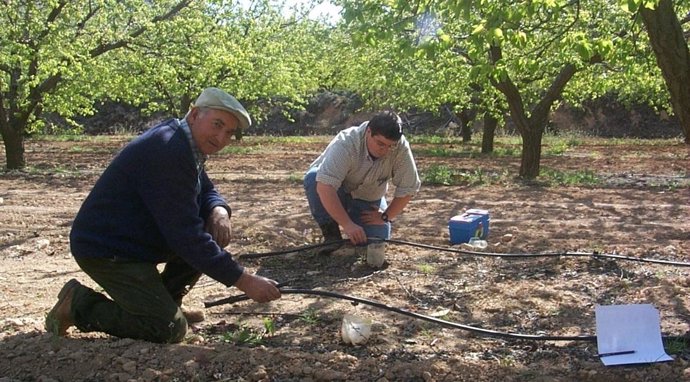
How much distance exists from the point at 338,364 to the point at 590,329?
4.72ft

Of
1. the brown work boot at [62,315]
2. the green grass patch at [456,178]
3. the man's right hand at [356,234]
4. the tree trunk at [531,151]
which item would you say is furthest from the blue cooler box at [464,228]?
the tree trunk at [531,151]

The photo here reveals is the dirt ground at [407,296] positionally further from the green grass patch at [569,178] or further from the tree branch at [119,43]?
the tree branch at [119,43]

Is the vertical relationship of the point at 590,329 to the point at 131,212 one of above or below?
below

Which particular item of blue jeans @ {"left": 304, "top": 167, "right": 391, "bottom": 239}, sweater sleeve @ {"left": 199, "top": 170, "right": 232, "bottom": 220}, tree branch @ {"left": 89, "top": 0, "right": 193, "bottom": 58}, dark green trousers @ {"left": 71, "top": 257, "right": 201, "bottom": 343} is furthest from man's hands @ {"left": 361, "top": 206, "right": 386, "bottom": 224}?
tree branch @ {"left": 89, "top": 0, "right": 193, "bottom": 58}

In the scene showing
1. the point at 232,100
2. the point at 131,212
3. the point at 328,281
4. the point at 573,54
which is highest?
the point at 573,54

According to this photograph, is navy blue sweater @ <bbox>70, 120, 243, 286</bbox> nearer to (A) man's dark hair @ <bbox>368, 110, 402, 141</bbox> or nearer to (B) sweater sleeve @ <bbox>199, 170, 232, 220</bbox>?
(B) sweater sleeve @ <bbox>199, 170, 232, 220</bbox>

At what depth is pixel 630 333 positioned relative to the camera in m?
3.38

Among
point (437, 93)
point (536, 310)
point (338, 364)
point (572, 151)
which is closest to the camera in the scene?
point (338, 364)

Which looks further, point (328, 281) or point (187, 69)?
point (187, 69)

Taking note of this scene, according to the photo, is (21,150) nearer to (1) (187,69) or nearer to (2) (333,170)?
(1) (187,69)

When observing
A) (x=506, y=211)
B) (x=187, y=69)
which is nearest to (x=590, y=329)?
(x=506, y=211)

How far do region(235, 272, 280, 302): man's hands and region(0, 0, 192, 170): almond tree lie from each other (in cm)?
839

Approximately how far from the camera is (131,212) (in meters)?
3.39

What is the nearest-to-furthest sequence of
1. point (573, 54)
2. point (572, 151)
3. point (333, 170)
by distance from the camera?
point (333, 170), point (573, 54), point (572, 151)
